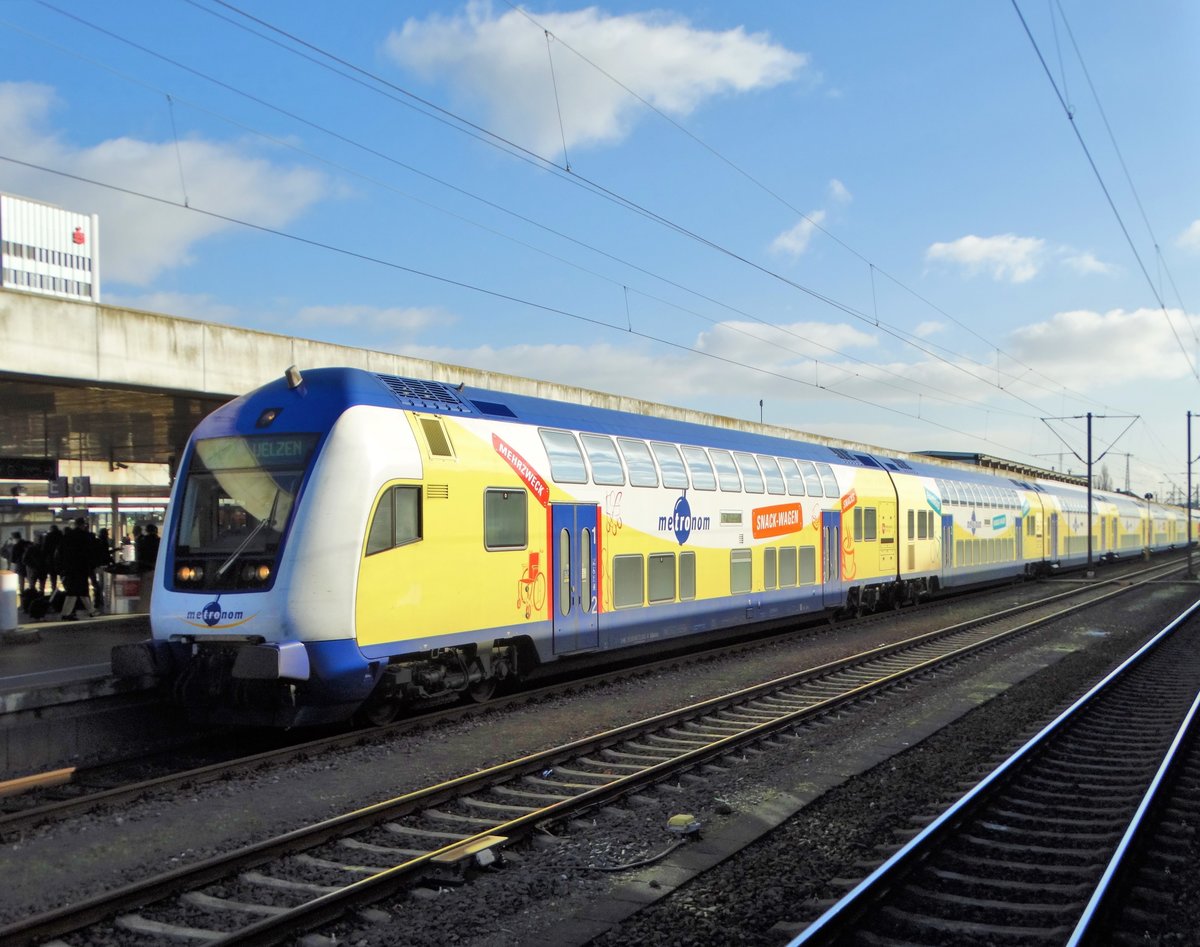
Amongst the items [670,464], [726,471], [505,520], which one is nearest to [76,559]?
[505,520]

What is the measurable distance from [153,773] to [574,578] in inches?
218

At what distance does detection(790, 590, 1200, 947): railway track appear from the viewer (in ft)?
18.9

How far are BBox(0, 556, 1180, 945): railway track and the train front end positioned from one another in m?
2.17

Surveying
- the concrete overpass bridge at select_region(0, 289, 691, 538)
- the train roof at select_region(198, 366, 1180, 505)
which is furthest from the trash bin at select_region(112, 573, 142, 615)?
the train roof at select_region(198, 366, 1180, 505)

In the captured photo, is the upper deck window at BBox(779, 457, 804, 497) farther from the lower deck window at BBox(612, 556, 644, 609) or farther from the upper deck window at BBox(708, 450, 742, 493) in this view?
the lower deck window at BBox(612, 556, 644, 609)

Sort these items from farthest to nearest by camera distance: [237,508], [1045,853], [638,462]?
[638,462]
[237,508]
[1045,853]

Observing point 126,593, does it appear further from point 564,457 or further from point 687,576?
point 687,576

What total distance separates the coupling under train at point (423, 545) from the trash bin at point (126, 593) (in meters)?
8.99

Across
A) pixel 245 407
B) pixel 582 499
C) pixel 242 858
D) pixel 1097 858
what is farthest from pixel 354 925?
pixel 582 499

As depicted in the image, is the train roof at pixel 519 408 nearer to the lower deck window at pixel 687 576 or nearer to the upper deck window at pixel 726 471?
the upper deck window at pixel 726 471

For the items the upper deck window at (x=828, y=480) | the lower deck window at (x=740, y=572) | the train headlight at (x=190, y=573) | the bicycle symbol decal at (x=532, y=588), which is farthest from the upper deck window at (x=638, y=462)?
the upper deck window at (x=828, y=480)

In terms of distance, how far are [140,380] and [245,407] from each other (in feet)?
8.97

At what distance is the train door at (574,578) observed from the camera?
13391mm

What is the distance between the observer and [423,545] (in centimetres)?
1111
